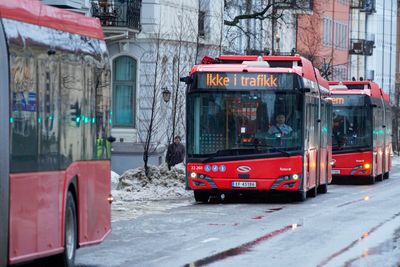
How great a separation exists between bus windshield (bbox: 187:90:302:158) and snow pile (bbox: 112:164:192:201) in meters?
3.38

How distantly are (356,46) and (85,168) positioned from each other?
80928 mm

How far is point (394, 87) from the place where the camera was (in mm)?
104250

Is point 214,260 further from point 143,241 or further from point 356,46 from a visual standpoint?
point 356,46

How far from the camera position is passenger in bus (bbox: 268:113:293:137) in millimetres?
27438

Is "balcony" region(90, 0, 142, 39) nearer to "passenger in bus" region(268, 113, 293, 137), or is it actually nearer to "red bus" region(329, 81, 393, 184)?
"red bus" region(329, 81, 393, 184)

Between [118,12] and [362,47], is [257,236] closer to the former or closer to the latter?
[118,12]

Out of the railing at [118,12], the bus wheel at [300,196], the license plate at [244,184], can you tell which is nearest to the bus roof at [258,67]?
the license plate at [244,184]

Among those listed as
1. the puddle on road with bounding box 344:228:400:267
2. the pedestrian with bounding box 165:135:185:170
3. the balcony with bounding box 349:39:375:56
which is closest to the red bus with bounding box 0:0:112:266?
the puddle on road with bounding box 344:228:400:267

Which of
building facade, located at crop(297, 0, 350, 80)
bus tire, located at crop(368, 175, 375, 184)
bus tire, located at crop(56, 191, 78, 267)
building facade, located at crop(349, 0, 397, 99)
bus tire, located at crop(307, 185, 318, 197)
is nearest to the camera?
bus tire, located at crop(56, 191, 78, 267)

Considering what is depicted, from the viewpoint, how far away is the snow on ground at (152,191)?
2737cm

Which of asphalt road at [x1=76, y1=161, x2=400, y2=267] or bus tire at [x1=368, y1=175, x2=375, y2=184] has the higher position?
asphalt road at [x1=76, y1=161, x2=400, y2=267]

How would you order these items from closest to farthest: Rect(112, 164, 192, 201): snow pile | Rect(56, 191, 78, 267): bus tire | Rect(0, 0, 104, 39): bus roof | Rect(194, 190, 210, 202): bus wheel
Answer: Rect(0, 0, 104, 39): bus roof, Rect(56, 191, 78, 267): bus tire, Rect(194, 190, 210, 202): bus wheel, Rect(112, 164, 192, 201): snow pile

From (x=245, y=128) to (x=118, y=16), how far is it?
1815 cm

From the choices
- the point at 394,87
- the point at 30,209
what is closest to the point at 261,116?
the point at 30,209
